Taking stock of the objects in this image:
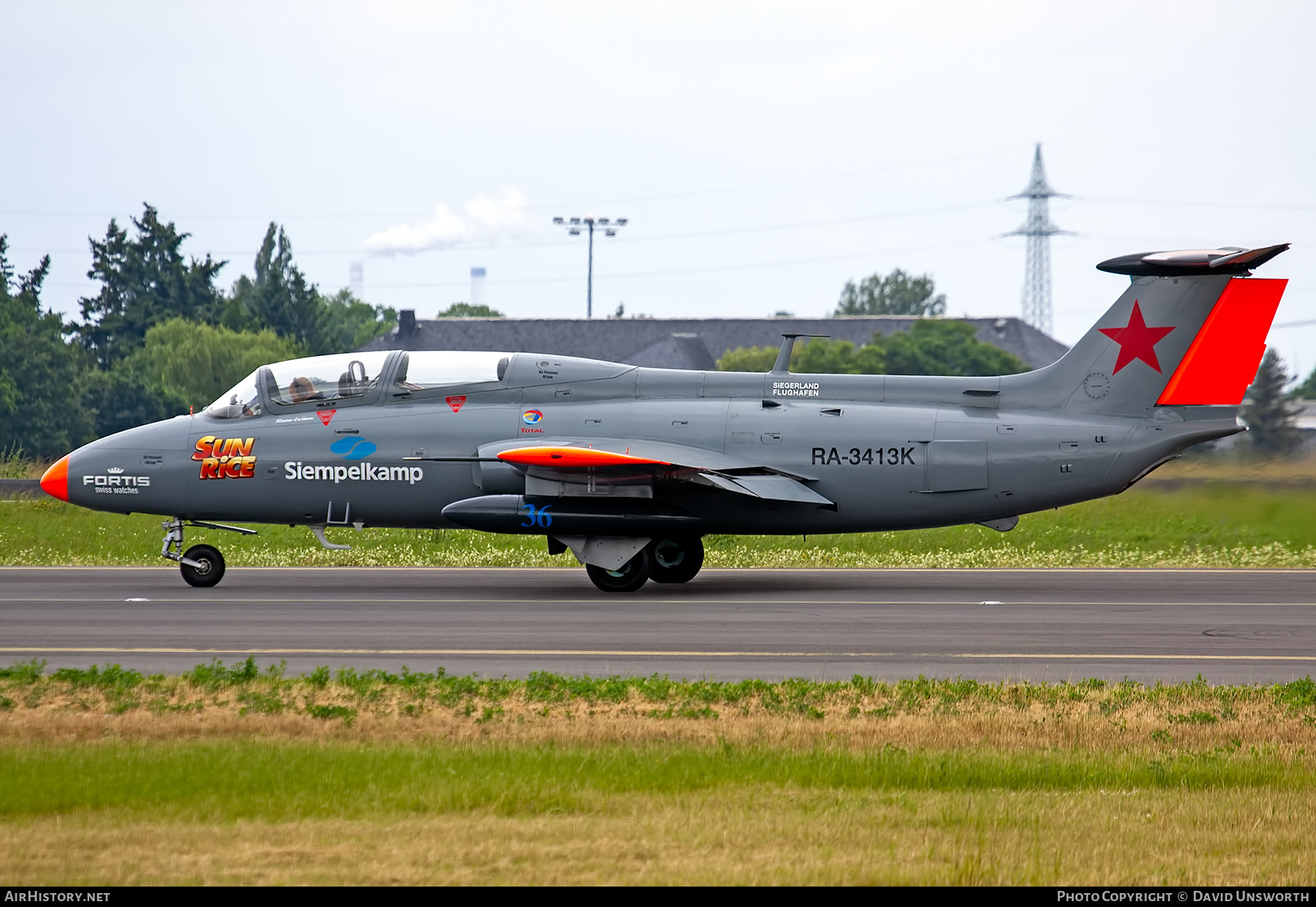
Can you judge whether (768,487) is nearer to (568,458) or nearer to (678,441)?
(678,441)

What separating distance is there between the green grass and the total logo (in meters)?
5.15

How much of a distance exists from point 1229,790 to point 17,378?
6553 centimetres

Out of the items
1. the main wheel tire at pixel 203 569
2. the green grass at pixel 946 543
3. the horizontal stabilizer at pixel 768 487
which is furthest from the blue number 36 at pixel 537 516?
the green grass at pixel 946 543

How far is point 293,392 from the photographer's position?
69.8 feet

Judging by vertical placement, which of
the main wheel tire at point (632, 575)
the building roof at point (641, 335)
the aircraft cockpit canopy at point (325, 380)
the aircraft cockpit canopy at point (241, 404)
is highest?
the building roof at point (641, 335)

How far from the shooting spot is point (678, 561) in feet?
70.3

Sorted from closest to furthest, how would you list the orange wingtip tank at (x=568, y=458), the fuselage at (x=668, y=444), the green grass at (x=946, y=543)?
1. the orange wingtip tank at (x=568, y=458)
2. the fuselage at (x=668, y=444)
3. the green grass at (x=946, y=543)

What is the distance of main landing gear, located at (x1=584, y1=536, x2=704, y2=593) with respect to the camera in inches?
797

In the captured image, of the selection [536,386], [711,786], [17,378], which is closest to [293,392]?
[536,386]

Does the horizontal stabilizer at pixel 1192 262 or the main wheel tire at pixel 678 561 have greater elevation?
the horizontal stabilizer at pixel 1192 262

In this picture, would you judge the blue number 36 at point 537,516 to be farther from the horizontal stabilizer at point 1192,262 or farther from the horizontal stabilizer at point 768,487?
the horizontal stabilizer at point 1192,262

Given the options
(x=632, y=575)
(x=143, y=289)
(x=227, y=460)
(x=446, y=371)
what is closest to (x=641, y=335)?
(x=143, y=289)

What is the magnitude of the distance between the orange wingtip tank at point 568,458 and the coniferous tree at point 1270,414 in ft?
39.2

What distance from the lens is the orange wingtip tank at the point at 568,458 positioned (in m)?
19.3
